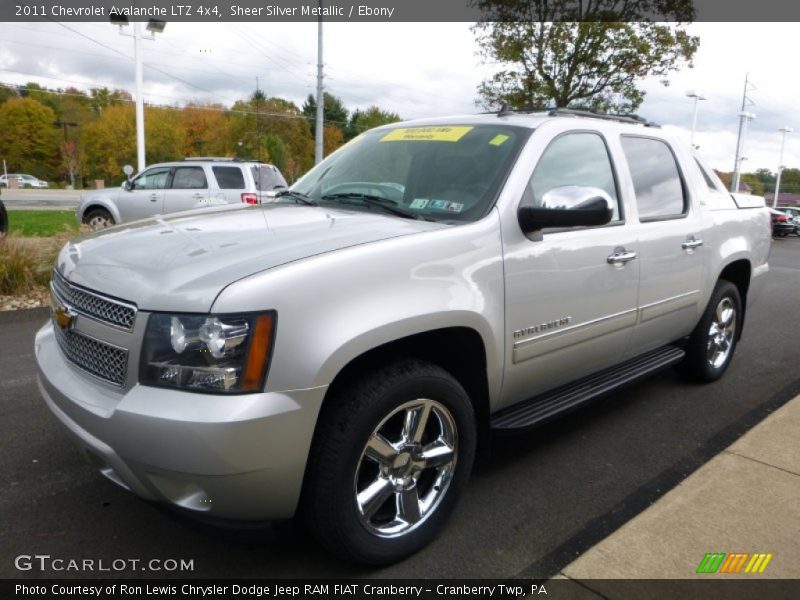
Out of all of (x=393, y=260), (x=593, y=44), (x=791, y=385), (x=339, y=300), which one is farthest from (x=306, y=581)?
(x=593, y=44)

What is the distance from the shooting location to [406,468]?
258 cm

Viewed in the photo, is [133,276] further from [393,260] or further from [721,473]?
[721,473]

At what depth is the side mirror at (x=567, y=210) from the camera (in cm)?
283

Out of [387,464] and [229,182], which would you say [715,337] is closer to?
[387,464]

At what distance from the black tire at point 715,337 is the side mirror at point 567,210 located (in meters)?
2.16

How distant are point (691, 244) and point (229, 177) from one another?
10.2 meters

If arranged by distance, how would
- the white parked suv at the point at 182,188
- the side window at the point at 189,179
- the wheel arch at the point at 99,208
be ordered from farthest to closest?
the wheel arch at the point at 99,208
the side window at the point at 189,179
the white parked suv at the point at 182,188

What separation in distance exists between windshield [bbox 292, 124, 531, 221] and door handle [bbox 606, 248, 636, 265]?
0.79m

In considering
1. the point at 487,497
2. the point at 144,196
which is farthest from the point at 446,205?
the point at 144,196

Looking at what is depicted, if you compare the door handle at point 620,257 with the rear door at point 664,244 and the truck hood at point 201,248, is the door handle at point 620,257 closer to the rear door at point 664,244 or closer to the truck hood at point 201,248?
the rear door at point 664,244

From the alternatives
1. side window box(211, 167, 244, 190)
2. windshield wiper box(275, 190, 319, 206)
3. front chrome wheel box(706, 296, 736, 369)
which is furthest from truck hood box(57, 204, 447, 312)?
→ side window box(211, 167, 244, 190)

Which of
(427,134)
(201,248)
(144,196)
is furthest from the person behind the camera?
(144,196)

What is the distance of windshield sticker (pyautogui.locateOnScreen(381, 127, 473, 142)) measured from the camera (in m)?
3.43

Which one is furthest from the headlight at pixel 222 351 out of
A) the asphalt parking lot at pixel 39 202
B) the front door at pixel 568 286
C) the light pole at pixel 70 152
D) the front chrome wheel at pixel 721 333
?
the light pole at pixel 70 152
